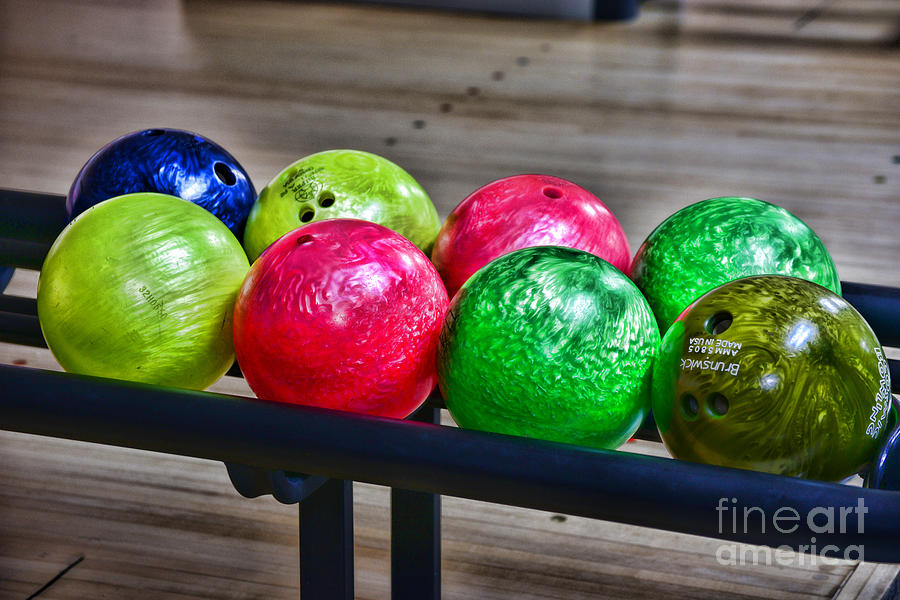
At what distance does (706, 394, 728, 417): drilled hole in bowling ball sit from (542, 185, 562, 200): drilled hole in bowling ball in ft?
1.28

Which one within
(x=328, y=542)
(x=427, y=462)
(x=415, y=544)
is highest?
(x=427, y=462)

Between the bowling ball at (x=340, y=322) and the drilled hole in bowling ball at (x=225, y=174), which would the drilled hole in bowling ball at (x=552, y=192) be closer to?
the bowling ball at (x=340, y=322)

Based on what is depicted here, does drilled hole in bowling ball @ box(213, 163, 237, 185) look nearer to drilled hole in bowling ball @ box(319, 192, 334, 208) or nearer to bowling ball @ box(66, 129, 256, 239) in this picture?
bowling ball @ box(66, 129, 256, 239)

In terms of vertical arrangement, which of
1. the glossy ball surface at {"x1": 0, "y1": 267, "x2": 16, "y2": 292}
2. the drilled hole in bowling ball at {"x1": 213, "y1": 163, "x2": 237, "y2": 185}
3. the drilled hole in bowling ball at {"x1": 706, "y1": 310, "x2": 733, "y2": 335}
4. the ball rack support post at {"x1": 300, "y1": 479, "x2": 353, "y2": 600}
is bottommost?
the ball rack support post at {"x1": 300, "y1": 479, "x2": 353, "y2": 600}

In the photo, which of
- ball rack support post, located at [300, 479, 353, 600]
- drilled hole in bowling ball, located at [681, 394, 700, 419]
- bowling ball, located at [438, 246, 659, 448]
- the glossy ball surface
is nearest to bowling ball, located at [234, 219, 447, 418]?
bowling ball, located at [438, 246, 659, 448]

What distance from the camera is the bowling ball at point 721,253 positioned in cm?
119

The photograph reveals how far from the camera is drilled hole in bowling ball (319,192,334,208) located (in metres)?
1.37

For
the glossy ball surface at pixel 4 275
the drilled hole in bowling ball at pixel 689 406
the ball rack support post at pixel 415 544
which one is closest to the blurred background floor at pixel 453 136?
the ball rack support post at pixel 415 544

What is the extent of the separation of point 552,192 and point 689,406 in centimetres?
38

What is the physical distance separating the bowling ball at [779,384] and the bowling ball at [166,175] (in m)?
0.67

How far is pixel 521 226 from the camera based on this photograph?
1270 millimetres

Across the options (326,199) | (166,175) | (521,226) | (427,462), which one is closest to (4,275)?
(166,175)

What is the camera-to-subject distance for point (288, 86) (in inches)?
175

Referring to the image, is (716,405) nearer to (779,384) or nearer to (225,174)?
(779,384)
